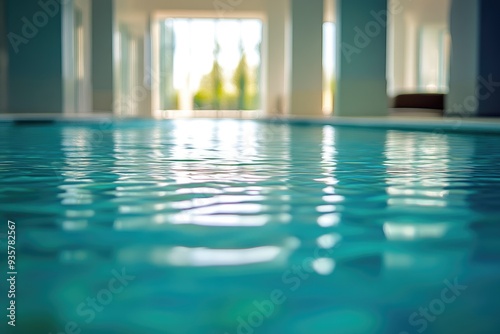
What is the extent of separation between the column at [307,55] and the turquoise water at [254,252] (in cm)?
1443

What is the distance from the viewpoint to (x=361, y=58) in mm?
15312

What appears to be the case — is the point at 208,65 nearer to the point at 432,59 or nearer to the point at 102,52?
the point at 102,52

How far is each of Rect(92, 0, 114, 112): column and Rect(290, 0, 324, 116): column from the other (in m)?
5.67

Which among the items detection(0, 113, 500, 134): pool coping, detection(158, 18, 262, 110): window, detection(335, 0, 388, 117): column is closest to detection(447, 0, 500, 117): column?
detection(0, 113, 500, 134): pool coping

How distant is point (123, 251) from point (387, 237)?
840 mm

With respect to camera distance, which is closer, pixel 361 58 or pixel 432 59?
pixel 361 58

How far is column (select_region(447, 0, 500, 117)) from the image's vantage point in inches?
481

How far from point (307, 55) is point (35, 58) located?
7172 millimetres

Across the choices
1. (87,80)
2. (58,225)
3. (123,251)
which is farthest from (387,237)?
(87,80)

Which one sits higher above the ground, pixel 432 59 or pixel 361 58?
pixel 432 59

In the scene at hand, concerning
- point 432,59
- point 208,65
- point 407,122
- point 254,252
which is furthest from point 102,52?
point 254,252

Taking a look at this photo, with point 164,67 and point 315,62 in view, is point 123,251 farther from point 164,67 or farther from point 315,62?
point 164,67

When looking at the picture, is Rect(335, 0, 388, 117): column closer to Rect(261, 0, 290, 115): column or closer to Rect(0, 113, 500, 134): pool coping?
Rect(0, 113, 500, 134): pool coping

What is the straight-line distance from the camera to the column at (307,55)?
18.1 m
